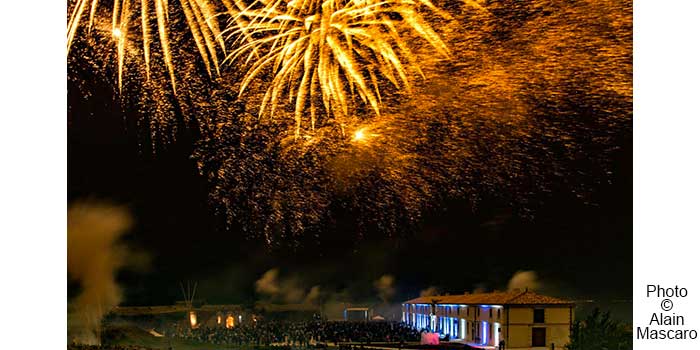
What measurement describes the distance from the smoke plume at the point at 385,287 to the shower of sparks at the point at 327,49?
217 cm

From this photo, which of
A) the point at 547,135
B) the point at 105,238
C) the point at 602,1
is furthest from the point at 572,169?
the point at 105,238

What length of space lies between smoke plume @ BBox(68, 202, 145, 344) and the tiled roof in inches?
156

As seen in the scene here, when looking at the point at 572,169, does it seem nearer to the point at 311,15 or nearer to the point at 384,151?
the point at 384,151

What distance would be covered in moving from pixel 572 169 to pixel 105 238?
6.17 m

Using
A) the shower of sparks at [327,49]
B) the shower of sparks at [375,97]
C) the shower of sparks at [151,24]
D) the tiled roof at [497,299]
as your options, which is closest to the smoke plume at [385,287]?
the tiled roof at [497,299]

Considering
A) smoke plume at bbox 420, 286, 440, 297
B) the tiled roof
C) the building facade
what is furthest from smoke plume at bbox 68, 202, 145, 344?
the building facade

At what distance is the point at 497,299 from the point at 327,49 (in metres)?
3.76

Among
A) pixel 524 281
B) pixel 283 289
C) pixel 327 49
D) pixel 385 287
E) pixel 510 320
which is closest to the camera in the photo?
pixel 510 320

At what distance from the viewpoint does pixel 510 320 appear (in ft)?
31.9

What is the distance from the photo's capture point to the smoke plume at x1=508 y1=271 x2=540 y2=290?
10.0 meters

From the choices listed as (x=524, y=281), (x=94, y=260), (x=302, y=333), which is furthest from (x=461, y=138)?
(x=94, y=260)

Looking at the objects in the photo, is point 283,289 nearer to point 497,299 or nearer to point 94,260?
point 94,260

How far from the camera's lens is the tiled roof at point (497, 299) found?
385 inches
